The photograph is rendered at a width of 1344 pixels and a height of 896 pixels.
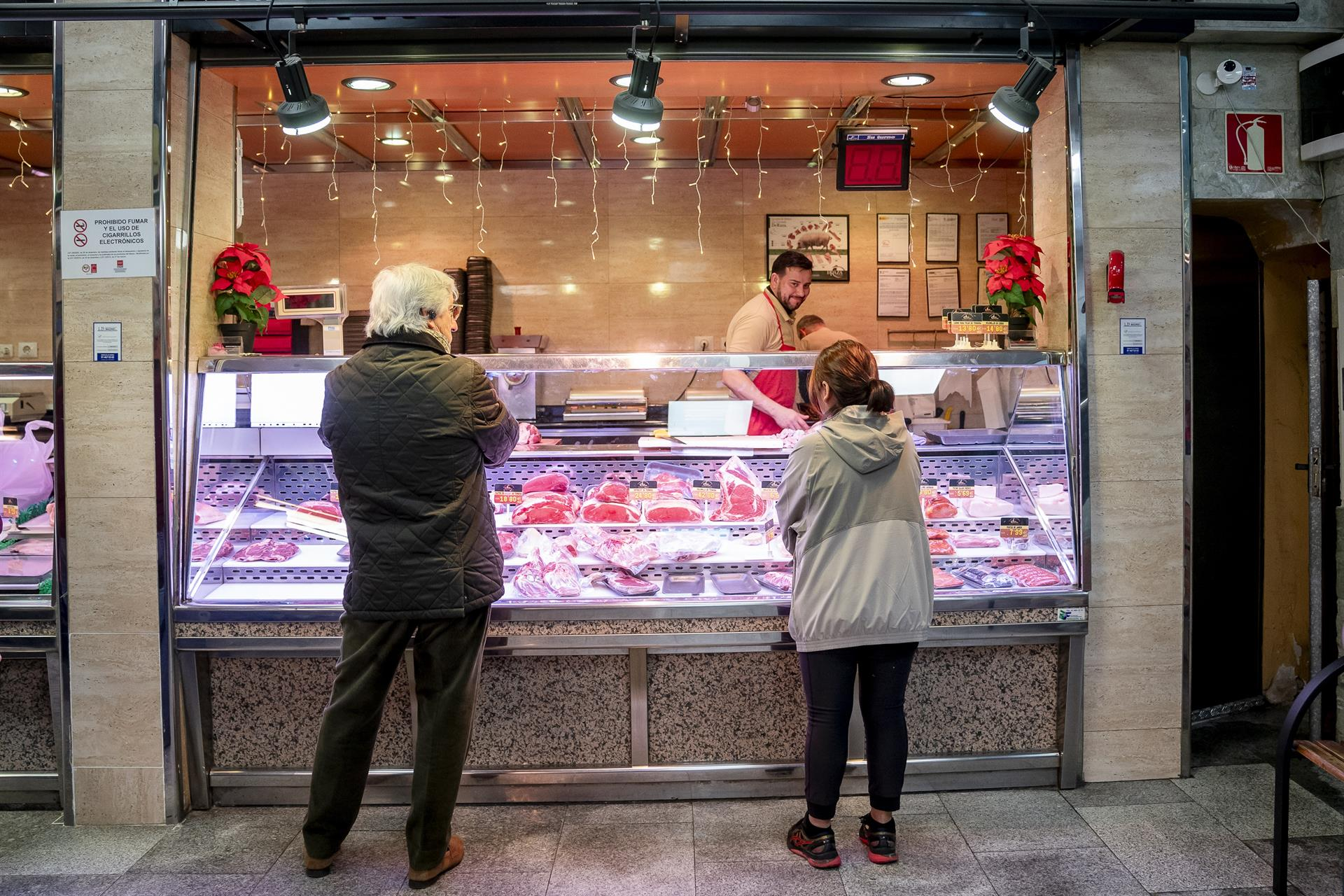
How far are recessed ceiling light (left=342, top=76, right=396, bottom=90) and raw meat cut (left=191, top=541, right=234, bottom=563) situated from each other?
1996mm

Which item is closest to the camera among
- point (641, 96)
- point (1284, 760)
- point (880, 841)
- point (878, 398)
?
point (1284, 760)

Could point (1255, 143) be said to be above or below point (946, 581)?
above

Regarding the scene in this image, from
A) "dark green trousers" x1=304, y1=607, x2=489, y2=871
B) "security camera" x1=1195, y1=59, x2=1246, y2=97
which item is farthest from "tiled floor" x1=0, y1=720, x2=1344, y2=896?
"security camera" x1=1195, y1=59, x2=1246, y2=97

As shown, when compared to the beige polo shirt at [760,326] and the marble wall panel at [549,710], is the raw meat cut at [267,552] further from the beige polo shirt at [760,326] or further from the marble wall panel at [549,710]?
the beige polo shirt at [760,326]

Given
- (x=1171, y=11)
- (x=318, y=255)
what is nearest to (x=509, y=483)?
(x=1171, y=11)

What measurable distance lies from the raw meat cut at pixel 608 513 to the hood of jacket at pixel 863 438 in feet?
3.53

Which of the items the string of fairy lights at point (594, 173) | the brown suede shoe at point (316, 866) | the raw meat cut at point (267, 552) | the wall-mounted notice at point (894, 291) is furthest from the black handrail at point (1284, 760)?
the wall-mounted notice at point (894, 291)

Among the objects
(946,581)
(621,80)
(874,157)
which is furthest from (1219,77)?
(621,80)

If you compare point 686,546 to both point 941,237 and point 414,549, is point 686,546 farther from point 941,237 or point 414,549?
point 941,237

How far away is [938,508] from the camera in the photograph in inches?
159

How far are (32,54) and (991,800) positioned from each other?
15.9 feet

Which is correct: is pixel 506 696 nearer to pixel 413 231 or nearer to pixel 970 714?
pixel 970 714

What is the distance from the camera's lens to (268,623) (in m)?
3.66

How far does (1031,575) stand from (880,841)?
124cm
